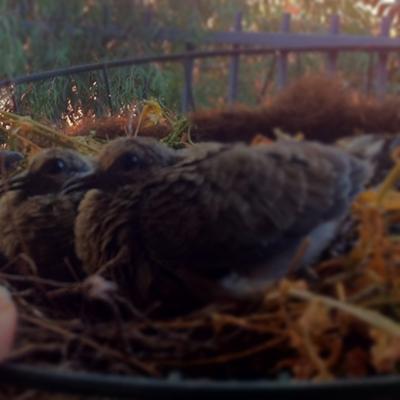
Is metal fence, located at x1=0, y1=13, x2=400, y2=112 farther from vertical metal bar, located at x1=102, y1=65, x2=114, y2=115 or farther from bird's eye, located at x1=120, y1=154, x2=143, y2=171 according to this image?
bird's eye, located at x1=120, y1=154, x2=143, y2=171

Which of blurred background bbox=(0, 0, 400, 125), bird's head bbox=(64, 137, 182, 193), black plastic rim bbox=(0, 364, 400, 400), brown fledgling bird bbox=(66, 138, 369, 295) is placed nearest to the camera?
black plastic rim bbox=(0, 364, 400, 400)

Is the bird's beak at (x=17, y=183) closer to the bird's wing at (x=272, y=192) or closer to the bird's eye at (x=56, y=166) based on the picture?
the bird's eye at (x=56, y=166)

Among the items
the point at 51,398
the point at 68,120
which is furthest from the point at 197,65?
the point at 51,398

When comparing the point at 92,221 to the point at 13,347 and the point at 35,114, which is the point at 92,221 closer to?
the point at 13,347

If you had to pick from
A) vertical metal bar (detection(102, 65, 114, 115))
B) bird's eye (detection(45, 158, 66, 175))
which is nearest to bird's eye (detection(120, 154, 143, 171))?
bird's eye (detection(45, 158, 66, 175))

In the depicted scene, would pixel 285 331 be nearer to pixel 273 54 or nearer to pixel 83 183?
pixel 83 183
